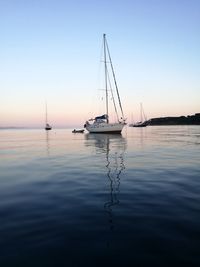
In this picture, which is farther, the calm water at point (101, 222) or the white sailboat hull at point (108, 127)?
the white sailboat hull at point (108, 127)

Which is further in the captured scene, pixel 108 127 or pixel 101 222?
pixel 108 127

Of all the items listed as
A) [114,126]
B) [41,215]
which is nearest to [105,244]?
[41,215]

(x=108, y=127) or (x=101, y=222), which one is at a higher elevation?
(x=108, y=127)

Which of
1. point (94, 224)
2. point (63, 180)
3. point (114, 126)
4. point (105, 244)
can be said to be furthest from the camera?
point (114, 126)

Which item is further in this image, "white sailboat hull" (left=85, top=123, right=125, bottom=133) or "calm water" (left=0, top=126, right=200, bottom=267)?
"white sailboat hull" (left=85, top=123, right=125, bottom=133)

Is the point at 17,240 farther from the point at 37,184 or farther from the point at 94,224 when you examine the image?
the point at 37,184

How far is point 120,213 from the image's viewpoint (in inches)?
329

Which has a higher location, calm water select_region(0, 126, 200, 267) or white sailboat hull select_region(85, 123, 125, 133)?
white sailboat hull select_region(85, 123, 125, 133)

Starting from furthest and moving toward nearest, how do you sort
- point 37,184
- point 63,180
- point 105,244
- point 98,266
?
point 63,180, point 37,184, point 105,244, point 98,266

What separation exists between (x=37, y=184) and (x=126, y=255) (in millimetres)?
8340

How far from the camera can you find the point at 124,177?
1454 cm

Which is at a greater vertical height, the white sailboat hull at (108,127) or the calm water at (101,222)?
the white sailboat hull at (108,127)

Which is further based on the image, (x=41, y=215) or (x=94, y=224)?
(x=41, y=215)

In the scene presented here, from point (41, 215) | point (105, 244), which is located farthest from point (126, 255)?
point (41, 215)
